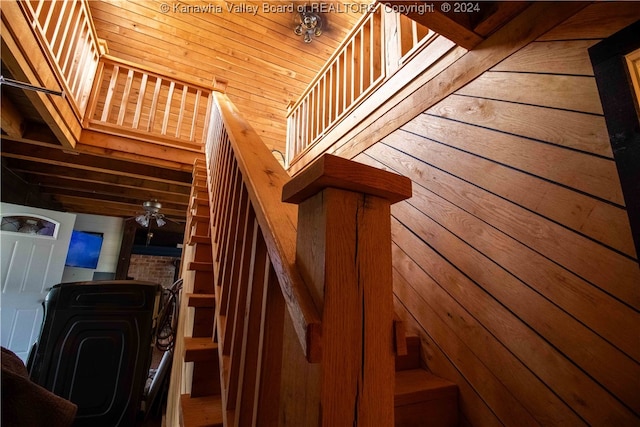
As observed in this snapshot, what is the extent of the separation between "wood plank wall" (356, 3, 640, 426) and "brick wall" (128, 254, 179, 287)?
8.50 meters

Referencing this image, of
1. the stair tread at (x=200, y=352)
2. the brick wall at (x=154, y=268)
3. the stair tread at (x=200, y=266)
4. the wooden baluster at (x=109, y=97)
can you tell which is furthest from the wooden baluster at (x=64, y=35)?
the brick wall at (x=154, y=268)

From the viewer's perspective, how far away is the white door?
367cm

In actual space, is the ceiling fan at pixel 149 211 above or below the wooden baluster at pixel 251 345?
above

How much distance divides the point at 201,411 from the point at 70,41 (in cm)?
299

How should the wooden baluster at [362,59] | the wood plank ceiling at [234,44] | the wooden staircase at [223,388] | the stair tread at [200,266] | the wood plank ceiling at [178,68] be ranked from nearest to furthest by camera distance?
the wooden staircase at [223,388] < the stair tread at [200,266] < the wooden baluster at [362,59] < the wood plank ceiling at [178,68] < the wood plank ceiling at [234,44]

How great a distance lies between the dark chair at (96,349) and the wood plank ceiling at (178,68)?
57.2 inches

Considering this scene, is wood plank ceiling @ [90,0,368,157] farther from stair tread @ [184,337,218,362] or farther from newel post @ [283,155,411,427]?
newel post @ [283,155,411,427]

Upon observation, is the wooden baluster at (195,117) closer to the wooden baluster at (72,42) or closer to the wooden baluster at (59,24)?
the wooden baluster at (72,42)

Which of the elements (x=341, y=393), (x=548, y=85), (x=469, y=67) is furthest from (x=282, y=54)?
(x=341, y=393)

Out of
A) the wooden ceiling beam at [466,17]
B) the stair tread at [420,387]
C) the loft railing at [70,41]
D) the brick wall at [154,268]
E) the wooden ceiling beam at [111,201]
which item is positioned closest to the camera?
the stair tread at [420,387]

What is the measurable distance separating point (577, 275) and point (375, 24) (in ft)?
7.18

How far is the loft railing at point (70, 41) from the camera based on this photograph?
6.35ft

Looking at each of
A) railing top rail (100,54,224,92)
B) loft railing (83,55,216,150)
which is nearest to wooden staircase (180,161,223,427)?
loft railing (83,55,216,150)

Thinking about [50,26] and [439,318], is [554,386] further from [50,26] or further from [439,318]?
[50,26]
